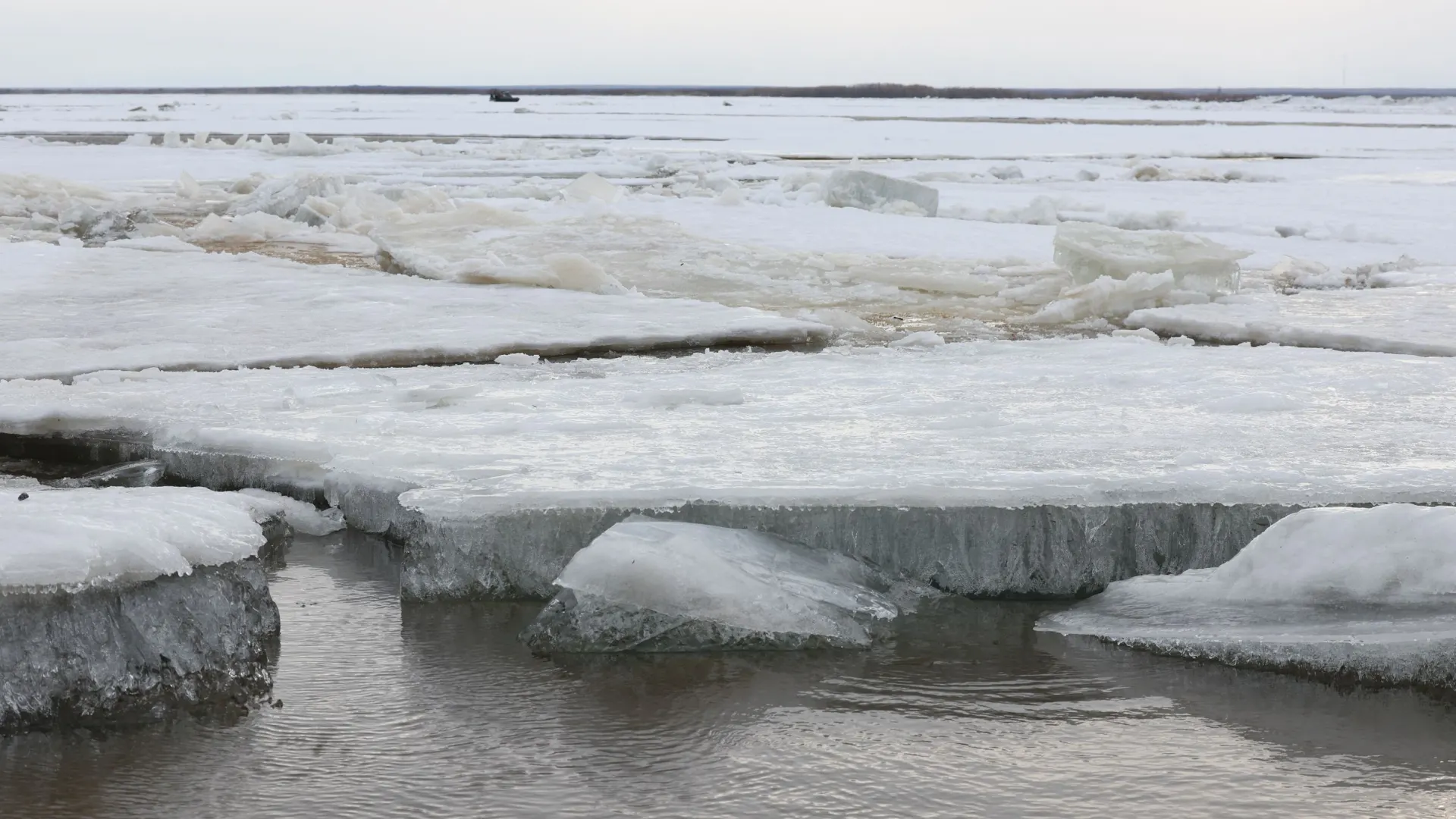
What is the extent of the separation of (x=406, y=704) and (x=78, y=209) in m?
10.5

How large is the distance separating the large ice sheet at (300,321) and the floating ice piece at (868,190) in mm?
6115

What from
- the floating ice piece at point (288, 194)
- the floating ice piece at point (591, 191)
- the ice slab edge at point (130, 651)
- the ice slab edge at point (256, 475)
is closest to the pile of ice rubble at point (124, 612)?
the ice slab edge at point (130, 651)

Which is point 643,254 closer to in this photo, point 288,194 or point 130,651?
point 288,194

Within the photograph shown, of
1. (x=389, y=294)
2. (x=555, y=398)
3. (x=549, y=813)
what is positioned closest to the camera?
(x=549, y=813)

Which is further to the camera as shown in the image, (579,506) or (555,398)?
(555,398)

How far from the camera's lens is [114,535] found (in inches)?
116

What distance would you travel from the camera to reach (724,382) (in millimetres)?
5324

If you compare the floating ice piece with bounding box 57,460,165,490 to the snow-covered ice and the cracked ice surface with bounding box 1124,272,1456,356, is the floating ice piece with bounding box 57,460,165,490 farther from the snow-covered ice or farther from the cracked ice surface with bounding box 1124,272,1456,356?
the cracked ice surface with bounding box 1124,272,1456,356

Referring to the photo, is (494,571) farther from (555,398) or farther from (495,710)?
(555,398)

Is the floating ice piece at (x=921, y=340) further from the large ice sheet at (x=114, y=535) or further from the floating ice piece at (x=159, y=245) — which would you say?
the floating ice piece at (x=159, y=245)

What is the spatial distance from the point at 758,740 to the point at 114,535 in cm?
140

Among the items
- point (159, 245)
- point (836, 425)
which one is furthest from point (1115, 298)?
point (159, 245)

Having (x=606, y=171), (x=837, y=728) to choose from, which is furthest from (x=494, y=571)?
(x=606, y=171)

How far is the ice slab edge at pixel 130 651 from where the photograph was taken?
283cm
